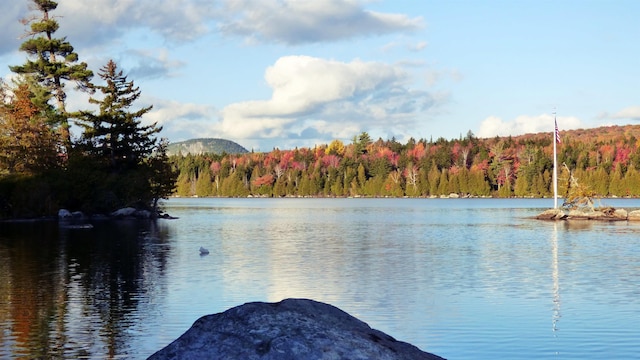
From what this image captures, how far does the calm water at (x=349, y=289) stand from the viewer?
1635 centimetres

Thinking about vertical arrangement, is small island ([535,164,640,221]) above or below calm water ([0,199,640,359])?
above

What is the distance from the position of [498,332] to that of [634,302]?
682cm

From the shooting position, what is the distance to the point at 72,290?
930 inches

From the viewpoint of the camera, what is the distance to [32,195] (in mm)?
67375

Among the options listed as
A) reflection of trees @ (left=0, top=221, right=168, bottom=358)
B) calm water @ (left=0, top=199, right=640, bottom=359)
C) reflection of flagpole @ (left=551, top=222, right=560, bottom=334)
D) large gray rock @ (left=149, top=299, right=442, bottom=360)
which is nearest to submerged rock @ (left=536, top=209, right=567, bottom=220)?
calm water @ (left=0, top=199, right=640, bottom=359)

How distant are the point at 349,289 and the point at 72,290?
8.87m

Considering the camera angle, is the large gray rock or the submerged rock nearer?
the large gray rock

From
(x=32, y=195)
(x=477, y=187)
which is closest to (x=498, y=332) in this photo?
(x=32, y=195)

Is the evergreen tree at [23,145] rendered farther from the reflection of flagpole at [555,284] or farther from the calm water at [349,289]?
the reflection of flagpole at [555,284]

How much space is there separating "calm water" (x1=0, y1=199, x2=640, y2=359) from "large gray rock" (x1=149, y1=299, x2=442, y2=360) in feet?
20.9

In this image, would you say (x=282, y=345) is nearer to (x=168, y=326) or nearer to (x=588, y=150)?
(x=168, y=326)

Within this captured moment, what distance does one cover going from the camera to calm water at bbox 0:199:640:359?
16.3 meters

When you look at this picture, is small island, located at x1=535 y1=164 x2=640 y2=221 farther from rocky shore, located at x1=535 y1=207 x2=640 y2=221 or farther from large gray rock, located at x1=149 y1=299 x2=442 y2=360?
large gray rock, located at x1=149 y1=299 x2=442 y2=360

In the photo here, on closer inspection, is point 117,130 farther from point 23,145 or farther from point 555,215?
point 555,215
